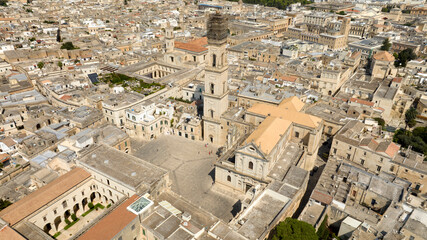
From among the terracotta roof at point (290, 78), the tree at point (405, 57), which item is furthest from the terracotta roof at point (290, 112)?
the tree at point (405, 57)

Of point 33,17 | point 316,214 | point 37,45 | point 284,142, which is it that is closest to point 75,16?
point 33,17

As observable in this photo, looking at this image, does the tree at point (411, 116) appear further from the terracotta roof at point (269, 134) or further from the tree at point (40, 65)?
the tree at point (40, 65)

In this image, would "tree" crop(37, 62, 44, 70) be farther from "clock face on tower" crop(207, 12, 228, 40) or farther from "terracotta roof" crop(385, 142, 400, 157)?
"terracotta roof" crop(385, 142, 400, 157)

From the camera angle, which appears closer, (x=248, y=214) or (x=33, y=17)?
(x=248, y=214)

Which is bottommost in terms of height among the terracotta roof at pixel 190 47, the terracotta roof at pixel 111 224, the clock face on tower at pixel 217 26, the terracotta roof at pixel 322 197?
the terracotta roof at pixel 322 197

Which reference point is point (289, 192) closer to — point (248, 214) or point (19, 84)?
point (248, 214)

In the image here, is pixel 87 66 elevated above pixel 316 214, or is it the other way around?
pixel 87 66
